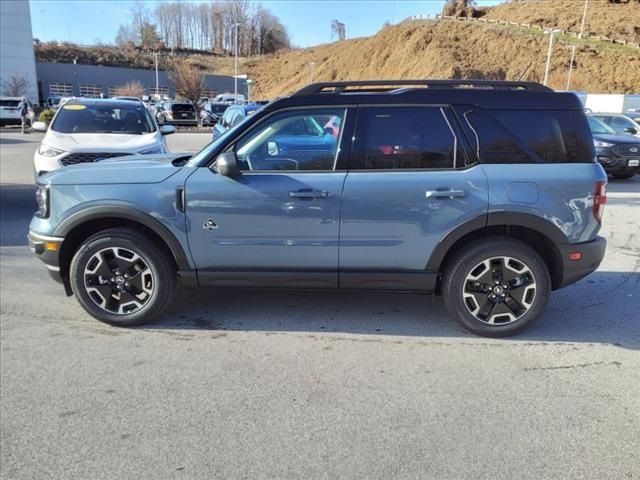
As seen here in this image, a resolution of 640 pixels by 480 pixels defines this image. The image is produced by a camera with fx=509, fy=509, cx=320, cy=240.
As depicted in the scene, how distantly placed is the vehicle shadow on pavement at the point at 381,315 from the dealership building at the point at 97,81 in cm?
7603

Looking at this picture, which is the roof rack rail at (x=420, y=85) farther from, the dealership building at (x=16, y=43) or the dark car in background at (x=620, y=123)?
the dealership building at (x=16, y=43)

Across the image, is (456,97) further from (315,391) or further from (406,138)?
(315,391)

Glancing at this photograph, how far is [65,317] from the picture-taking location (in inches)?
173

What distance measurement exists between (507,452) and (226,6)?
493ft

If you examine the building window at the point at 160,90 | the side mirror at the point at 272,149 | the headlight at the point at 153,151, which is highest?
the building window at the point at 160,90

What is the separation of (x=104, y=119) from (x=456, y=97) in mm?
7037

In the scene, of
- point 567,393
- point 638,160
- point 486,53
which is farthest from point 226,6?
point 567,393

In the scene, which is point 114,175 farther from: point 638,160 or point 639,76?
point 639,76

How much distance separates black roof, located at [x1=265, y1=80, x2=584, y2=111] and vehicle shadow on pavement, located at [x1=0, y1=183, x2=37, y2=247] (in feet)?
15.7

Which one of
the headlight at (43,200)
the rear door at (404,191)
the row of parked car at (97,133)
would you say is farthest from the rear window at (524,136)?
the headlight at (43,200)

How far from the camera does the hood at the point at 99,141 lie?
773cm

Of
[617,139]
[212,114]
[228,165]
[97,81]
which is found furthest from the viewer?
[97,81]

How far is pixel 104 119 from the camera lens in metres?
8.91

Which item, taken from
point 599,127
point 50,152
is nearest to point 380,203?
point 50,152
